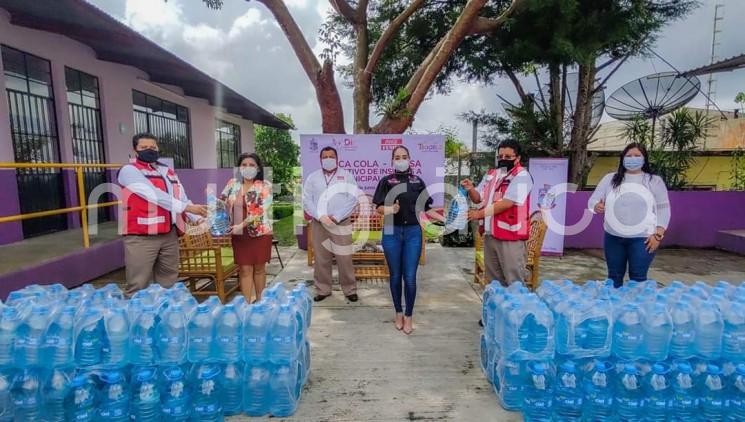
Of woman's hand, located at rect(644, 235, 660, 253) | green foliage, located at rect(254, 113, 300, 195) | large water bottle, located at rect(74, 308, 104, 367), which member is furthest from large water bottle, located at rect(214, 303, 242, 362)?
green foliage, located at rect(254, 113, 300, 195)

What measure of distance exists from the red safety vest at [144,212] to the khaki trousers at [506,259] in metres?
2.77

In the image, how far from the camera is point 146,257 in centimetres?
326

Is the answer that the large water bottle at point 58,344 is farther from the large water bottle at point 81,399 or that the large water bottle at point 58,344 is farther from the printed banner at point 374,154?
the printed banner at point 374,154

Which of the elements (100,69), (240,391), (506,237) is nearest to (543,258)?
(506,237)

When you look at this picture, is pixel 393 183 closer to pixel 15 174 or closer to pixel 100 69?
pixel 15 174

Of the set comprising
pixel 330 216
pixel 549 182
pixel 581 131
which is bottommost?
pixel 330 216

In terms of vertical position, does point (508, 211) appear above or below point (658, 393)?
above

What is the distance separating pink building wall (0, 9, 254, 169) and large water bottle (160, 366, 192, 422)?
5.30 m

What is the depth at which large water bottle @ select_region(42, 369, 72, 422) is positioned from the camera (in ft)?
7.09

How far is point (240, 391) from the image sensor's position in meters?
2.44

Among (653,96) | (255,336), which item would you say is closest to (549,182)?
(653,96)

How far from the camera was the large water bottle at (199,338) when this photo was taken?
2.27 m

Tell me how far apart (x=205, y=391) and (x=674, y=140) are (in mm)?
9103

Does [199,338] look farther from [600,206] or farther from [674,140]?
[674,140]
